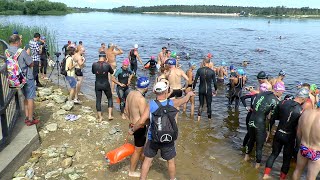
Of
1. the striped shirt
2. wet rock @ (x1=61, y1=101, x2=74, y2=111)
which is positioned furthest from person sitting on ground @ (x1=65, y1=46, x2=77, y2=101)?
the striped shirt

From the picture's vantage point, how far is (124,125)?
8.48 meters

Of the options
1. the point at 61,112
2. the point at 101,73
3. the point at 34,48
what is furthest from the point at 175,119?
the point at 34,48

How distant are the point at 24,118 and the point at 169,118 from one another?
422 centimetres

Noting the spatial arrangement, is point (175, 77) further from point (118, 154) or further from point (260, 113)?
point (118, 154)

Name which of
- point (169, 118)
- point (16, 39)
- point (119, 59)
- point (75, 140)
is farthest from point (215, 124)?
point (119, 59)

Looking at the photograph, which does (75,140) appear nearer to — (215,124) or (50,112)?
(50,112)

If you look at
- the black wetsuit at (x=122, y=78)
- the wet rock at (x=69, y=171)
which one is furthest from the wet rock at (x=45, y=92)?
the wet rock at (x=69, y=171)

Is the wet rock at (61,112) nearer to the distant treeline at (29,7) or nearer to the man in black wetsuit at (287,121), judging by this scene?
the man in black wetsuit at (287,121)

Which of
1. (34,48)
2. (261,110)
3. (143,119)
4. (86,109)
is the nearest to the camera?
(143,119)

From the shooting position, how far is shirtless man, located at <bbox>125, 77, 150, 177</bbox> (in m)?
5.41

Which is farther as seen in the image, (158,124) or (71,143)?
(71,143)

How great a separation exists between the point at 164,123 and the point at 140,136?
1060 mm

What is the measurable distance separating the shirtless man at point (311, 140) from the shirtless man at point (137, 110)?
2821 mm

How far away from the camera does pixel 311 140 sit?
5008mm
